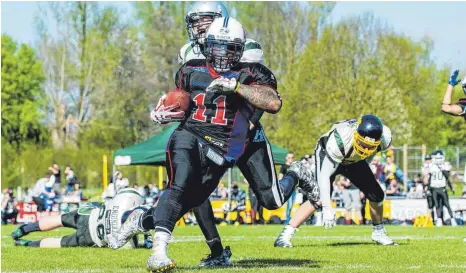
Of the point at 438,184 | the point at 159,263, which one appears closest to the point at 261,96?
the point at 159,263

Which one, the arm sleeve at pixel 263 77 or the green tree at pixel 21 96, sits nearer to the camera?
the arm sleeve at pixel 263 77

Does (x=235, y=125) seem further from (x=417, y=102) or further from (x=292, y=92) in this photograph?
(x=417, y=102)

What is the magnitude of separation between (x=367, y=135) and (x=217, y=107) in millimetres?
3225

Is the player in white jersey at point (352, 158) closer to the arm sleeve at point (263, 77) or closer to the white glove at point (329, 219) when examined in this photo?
the white glove at point (329, 219)

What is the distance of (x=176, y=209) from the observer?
259 inches

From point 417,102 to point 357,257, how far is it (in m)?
42.1

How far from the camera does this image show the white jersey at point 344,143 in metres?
9.97

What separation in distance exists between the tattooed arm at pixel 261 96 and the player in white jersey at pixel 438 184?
14.0m

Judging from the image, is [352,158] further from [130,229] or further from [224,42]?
[224,42]

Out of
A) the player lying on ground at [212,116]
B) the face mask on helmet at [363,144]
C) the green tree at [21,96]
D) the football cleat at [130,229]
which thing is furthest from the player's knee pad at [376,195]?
the green tree at [21,96]

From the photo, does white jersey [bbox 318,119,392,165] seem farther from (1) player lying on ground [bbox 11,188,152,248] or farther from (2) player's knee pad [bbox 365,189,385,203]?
(1) player lying on ground [bbox 11,188,152,248]

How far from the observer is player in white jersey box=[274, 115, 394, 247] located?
9727 millimetres

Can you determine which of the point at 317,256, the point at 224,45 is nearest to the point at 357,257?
the point at 317,256

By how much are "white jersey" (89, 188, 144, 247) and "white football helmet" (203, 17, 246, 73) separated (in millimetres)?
3159
